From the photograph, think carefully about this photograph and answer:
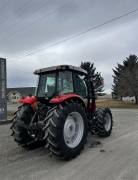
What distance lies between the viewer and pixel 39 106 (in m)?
6.93

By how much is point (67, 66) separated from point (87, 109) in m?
1.82

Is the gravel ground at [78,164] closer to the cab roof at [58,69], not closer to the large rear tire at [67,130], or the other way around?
the large rear tire at [67,130]

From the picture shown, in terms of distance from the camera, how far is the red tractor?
5.94 meters

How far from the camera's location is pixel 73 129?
6.72 metres

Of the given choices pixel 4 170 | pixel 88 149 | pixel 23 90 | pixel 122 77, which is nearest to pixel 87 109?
pixel 88 149

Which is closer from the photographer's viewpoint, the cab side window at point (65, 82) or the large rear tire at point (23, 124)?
the large rear tire at point (23, 124)

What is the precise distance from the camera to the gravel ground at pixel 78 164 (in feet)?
16.3

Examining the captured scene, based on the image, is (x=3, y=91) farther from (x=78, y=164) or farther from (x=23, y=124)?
(x=78, y=164)

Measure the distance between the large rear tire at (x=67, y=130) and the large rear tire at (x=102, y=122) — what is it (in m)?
1.67

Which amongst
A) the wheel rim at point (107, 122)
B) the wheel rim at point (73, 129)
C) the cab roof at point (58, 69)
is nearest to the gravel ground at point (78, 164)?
the wheel rim at point (73, 129)

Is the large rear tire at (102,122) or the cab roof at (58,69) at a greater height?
the cab roof at (58,69)

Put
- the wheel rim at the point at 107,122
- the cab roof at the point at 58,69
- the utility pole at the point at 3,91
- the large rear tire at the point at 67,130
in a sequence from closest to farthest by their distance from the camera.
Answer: the large rear tire at the point at 67,130, the cab roof at the point at 58,69, the wheel rim at the point at 107,122, the utility pole at the point at 3,91

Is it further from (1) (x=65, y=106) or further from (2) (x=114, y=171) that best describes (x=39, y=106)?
(2) (x=114, y=171)

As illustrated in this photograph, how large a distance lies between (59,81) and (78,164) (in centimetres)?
231
